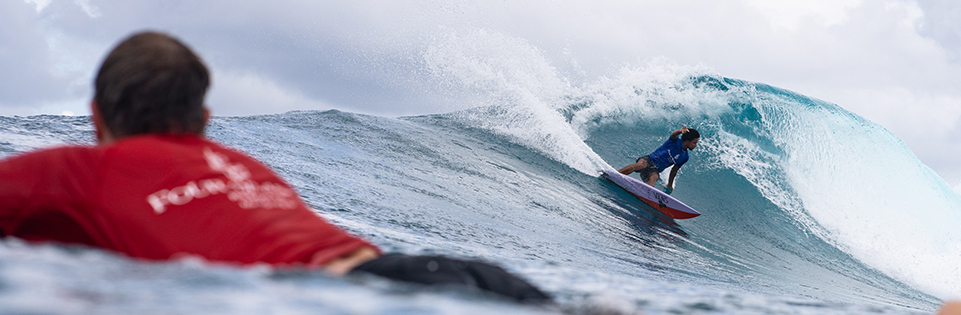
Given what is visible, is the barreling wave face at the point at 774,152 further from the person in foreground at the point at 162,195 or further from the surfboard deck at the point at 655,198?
the person in foreground at the point at 162,195

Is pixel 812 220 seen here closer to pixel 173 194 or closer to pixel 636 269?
pixel 636 269

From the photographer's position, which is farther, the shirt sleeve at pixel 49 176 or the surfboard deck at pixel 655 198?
the surfboard deck at pixel 655 198

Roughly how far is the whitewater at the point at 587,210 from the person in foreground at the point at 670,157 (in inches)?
32.5

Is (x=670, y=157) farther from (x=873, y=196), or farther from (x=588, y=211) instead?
(x=873, y=196)

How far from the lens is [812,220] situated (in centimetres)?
1074

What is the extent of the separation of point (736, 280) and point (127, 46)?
5968 millimetres

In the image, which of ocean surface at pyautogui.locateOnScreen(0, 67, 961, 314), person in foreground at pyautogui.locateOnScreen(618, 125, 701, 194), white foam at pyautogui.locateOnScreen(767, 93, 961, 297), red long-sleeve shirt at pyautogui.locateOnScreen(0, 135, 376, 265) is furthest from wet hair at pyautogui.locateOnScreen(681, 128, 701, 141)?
red long-sleeve shirt at pyautogui.locateOnScreen(0, 135, 376, 265)

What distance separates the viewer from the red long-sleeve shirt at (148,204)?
40.3 inches

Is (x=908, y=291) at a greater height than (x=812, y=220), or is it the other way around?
(x=812, y=220)

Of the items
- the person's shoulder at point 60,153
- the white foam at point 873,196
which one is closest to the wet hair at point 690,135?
the white foam at point 873,196

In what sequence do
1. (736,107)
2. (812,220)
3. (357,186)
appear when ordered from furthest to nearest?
(736,107) < (812,220) < (357,186)

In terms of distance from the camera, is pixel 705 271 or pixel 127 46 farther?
pixel 705 271

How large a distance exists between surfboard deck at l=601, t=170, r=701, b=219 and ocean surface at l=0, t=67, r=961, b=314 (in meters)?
0.23

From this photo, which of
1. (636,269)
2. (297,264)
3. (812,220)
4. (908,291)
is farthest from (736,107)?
(297,264)
